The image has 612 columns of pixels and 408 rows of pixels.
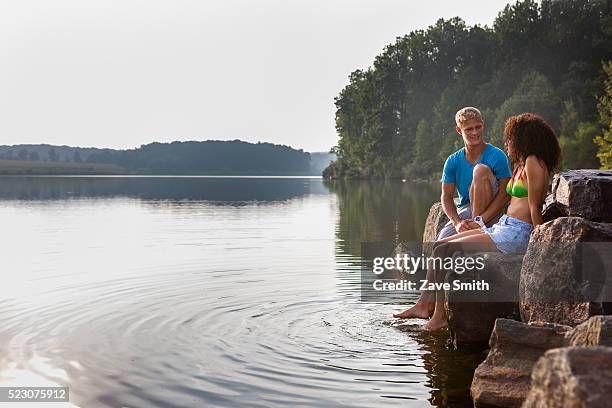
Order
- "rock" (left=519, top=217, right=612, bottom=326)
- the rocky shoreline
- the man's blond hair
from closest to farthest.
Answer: the rocky shoreline
"rock" (left=519, top=217, right=612, bottom=326)
the man's blond hair

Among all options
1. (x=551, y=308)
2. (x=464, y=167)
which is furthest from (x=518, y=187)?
(x=464, y=167)

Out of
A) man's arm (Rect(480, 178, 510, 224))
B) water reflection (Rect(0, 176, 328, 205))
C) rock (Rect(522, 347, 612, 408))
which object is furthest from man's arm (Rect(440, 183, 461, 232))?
water reflection (Rect(0, 176, 328, 205))

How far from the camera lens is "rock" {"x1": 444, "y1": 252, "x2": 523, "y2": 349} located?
30.0 ft

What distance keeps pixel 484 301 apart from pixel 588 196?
1.70 metres

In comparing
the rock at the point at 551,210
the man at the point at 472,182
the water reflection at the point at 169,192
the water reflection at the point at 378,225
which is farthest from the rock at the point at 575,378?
the water reflection at the point at 169,192

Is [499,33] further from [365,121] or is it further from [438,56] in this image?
[365,121]

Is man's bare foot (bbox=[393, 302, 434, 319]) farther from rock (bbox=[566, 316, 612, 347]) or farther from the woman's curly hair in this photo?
rock (bbox=[566, 316, 612, 347])

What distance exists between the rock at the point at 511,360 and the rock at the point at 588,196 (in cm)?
216

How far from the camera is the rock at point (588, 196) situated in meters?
9.02

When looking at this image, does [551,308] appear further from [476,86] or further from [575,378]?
[476,86]

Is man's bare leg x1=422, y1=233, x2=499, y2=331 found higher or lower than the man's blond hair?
lower

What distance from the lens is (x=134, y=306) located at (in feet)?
41.0

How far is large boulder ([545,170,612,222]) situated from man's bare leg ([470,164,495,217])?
3.51 feet

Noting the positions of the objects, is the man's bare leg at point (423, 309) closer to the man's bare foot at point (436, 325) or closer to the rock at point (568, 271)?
the man's bare foot at point (436, 325)
